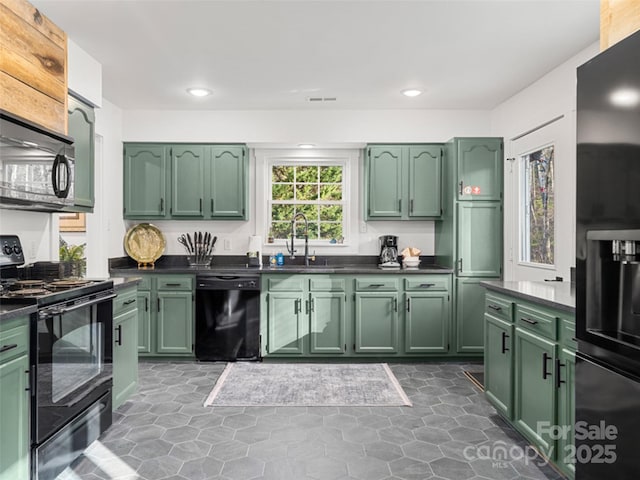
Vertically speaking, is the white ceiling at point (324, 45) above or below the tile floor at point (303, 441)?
above

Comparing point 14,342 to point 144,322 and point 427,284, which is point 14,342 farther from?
point 427,284

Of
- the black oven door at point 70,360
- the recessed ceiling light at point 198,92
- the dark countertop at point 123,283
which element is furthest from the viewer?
the recessed ceiling light at point 198,92

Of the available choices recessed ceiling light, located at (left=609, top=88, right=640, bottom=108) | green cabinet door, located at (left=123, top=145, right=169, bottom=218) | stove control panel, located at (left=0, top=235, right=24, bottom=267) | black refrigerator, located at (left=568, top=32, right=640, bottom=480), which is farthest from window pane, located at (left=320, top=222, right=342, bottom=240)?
recessed ceiling light, located at (left=609, top=88, right=640, bottom=108)

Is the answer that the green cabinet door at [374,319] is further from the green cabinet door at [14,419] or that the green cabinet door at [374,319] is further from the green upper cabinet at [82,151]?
the green cabinet door at [14,419]

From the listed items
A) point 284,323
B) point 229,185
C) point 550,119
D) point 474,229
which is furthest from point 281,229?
point 550,119

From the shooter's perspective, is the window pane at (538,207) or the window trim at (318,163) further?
the window trim at (318,163)

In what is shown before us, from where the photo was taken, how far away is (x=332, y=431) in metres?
2.77

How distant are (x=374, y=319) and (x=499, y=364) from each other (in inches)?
60.6

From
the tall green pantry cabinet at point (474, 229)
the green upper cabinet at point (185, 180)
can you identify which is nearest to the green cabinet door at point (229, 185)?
the green upper cabinet at point (185, 180)

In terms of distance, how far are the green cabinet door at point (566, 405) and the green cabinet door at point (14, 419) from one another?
245 centimetres

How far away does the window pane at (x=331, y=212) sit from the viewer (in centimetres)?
496

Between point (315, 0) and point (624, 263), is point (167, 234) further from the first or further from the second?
point (624, 263)

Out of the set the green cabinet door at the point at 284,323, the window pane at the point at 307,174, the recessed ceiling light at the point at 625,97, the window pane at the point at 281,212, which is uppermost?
the window pane at the point at 307,174

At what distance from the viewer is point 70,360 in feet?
7.36
